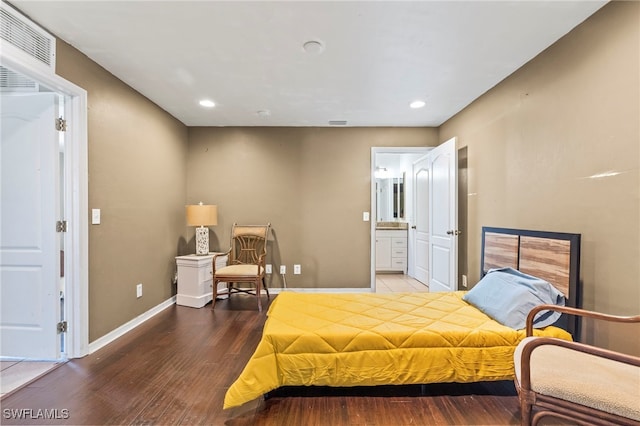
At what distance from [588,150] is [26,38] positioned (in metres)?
3.76

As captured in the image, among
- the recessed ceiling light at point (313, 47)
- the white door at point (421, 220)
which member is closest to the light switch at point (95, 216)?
the recessed ceiling light at point (313, 47)

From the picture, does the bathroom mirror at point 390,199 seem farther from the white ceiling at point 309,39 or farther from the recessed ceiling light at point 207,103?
the recessed ceiling light at point 207,103

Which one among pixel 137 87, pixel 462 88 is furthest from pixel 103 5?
pixel 462 88

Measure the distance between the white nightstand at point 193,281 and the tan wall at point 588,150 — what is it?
11.3 feet

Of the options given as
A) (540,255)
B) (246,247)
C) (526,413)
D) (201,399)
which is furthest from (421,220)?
(201,399)

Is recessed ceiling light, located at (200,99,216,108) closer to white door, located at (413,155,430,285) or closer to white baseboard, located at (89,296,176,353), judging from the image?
white baseboard, located at (89,296,176,353)

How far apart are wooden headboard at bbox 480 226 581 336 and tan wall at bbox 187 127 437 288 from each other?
70.4 inches

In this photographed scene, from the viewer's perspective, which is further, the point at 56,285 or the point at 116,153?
the point at 116,153

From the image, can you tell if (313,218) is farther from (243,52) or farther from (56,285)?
(56,285)

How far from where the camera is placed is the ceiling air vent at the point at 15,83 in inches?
81.4

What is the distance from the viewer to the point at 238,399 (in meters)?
1.54

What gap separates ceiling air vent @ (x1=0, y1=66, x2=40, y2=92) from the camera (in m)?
2.07

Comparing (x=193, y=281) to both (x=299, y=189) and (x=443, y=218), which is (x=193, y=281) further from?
(x=443, y=218)

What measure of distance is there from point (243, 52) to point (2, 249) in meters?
2.42
